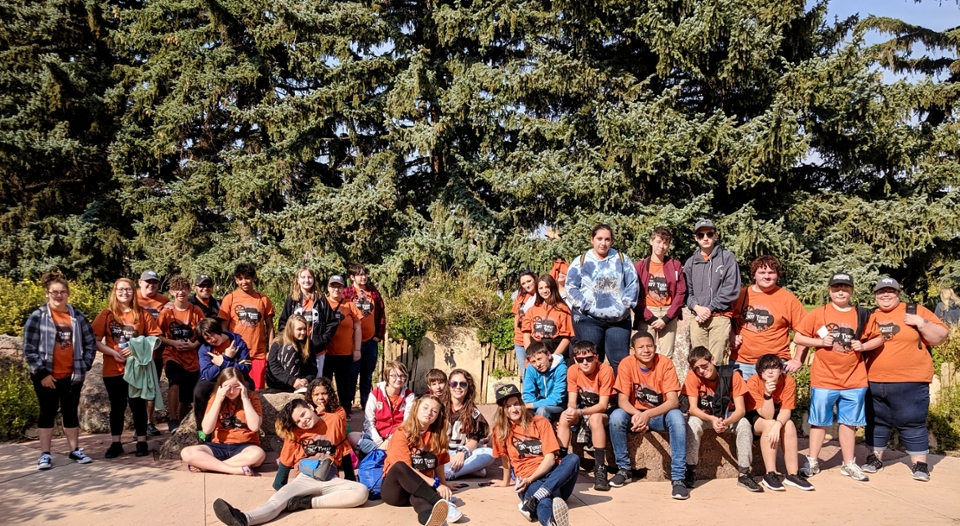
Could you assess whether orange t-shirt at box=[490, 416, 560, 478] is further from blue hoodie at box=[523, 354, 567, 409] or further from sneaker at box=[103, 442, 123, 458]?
sneaker at box=[103, 442, 123, 458]

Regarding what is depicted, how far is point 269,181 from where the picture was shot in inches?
491

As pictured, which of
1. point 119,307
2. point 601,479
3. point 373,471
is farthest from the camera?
point 119,307

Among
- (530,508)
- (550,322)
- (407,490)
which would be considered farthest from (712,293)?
(407,490)

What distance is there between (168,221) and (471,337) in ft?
26.0

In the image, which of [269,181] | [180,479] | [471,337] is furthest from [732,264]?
[269,181]

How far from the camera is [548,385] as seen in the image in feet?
19.8

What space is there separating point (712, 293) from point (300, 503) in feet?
13.5

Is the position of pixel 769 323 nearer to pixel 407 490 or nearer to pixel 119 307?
pixel 407 490

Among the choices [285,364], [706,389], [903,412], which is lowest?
[903,412]

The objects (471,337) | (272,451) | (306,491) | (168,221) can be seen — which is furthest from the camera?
(168,221)

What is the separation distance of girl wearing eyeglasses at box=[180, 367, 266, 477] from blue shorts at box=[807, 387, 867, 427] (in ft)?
16.0

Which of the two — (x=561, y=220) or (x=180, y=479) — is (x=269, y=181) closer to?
(x=561, y=220)

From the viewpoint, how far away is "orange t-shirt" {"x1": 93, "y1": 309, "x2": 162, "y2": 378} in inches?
236

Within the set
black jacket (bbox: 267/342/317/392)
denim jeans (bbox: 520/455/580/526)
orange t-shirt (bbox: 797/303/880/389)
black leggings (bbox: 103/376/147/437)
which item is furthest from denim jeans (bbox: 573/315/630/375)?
black leggings (bbox: 103/376/147/437)
